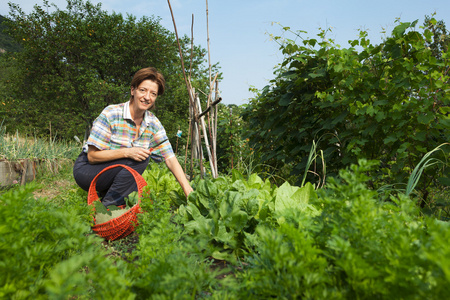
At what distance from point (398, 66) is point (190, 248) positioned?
7.81 ft

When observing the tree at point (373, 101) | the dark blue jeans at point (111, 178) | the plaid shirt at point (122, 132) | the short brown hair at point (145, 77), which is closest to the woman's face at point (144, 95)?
the short brown hair at point (145, 77)

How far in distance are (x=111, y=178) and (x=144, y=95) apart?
2.94ft

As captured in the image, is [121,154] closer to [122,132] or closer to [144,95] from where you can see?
[122,132]

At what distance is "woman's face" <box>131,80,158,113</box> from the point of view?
306cm

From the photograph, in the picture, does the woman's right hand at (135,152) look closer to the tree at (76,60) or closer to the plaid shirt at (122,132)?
the plaid shirt at (122,132)

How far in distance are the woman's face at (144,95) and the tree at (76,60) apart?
11.4 meters

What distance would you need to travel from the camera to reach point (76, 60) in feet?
48.1

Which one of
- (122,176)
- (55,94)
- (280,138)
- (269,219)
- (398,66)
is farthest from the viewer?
(55,94)

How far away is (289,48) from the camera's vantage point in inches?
138

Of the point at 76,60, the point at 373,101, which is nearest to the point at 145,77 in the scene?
the point at 373,101

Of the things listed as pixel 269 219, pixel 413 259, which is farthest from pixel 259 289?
pixel 269 219

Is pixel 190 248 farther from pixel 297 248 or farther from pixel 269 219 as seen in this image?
pixel 269 219

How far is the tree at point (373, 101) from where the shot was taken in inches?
95.9

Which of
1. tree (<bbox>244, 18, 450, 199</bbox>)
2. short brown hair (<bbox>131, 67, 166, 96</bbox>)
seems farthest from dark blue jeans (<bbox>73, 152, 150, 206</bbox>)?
tree (<bbox>244, 18, 450, 199</bbox>)
